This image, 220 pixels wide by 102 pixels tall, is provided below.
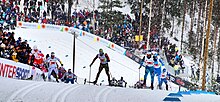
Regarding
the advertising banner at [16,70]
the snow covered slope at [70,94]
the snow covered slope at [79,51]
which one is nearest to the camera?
the snow covered slope at [70,94]

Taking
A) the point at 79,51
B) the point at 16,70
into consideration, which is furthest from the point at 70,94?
the point at 79,51

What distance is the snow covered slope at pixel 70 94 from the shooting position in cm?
780

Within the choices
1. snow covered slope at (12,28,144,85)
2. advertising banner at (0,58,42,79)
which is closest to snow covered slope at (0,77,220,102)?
advertising banner at (0,58,42,79)

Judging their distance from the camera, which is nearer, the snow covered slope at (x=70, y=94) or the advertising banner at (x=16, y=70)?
the snow covered slope at (x=70, y=94)

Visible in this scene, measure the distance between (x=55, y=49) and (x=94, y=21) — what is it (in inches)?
295

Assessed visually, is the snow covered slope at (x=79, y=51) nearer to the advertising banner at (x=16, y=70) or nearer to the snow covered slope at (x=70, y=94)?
the advertising banner at (x=16, y=70)

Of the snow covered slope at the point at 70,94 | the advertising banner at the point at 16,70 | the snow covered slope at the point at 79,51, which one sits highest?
the snow covered slope at the point at 79,51

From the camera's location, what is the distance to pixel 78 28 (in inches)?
1125

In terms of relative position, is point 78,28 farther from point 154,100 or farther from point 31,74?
point 154,100

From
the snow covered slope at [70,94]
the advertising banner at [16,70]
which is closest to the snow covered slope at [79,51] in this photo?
the advertising banner at [16,70]

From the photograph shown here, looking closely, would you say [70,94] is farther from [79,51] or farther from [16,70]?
[79,51]

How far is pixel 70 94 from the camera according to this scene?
8531mm

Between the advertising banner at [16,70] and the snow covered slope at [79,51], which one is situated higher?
the snow covered slope at [79,51]

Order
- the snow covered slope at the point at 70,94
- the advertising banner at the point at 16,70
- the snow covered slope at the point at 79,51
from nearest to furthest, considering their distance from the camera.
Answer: the snow covered slope at the point at 70,94 → the advertising banner at the point at 16,70 → the snow covered slope at the point at 79,51
